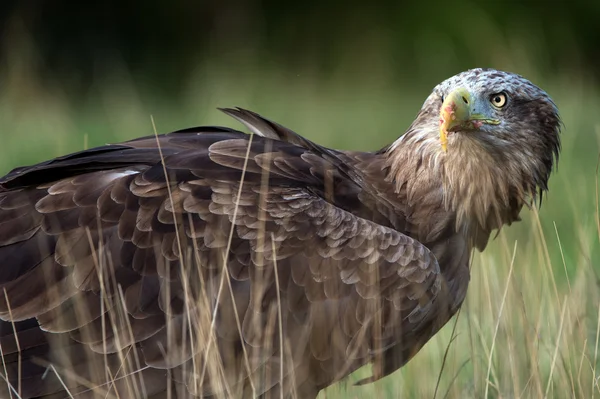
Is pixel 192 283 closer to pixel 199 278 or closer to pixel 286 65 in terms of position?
pixel 199 278

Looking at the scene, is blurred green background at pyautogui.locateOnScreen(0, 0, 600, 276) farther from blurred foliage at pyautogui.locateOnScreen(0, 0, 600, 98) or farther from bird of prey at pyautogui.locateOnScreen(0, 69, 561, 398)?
bird of prey at pyautogui.locateOnScreen(0, 69, 561, 398)

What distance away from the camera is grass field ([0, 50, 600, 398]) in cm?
479

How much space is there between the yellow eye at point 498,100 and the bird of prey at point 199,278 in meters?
0.26

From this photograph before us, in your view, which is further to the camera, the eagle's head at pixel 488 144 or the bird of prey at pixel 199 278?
the eagle's head at pixel 488 144

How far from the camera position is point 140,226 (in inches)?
176

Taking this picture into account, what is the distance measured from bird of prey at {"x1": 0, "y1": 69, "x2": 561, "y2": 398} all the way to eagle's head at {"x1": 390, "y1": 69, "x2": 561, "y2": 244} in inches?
7.2

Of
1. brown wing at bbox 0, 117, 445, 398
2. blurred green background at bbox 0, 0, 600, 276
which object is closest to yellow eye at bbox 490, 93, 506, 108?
brown wing at bbox 0, 117, 445, 398

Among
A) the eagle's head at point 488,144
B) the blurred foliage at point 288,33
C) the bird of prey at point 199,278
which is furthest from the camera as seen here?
the blurred foliage at point 288,33

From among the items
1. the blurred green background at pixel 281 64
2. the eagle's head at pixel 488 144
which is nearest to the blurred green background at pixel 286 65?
the blurred green background at pixel 281 64

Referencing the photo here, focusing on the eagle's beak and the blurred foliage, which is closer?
the eagle's beak

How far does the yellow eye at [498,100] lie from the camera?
5.01 metres

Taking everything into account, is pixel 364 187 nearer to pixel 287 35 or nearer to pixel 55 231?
pixel 55 231

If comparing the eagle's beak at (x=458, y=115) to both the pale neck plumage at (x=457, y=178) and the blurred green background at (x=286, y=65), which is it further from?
the blurred green background at (x=286, y=65)

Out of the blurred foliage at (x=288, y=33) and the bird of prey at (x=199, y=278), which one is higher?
the bird of prey at (x=199, y=278)
